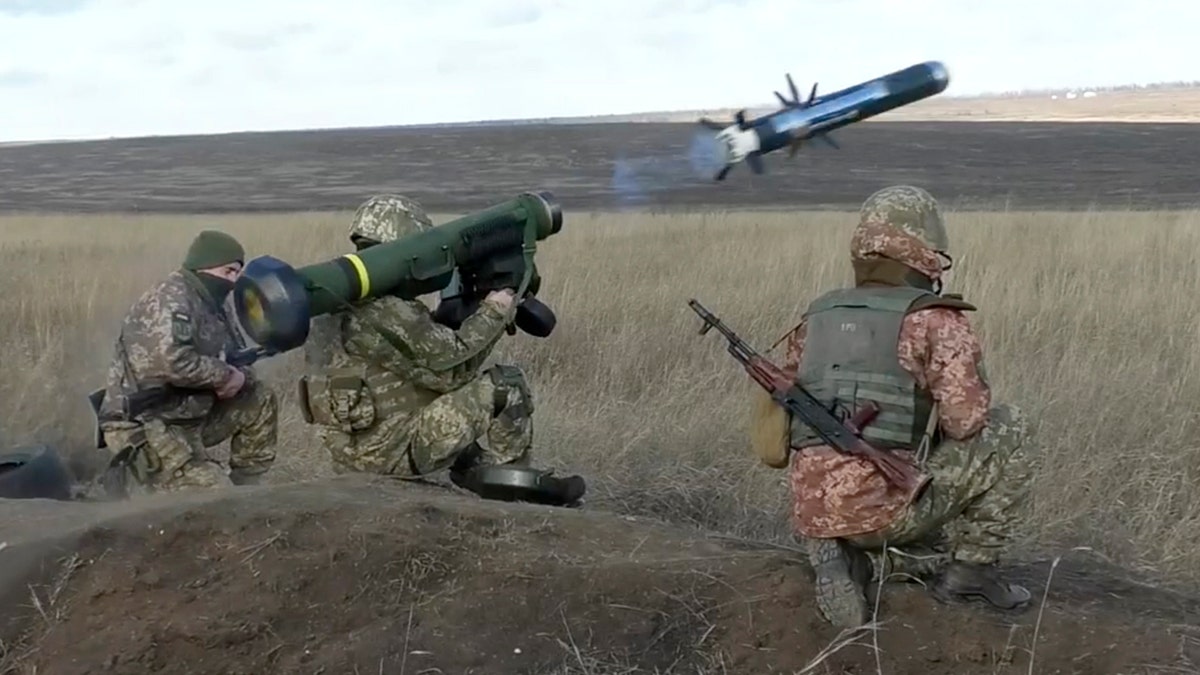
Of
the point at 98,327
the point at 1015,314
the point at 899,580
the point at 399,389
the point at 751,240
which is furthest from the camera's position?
the point at 751,240

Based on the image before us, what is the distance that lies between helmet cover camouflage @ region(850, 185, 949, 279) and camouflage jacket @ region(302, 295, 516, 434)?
1978 mm

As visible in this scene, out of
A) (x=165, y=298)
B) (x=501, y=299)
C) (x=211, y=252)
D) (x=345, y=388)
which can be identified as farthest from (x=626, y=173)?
(x=165, y=298)

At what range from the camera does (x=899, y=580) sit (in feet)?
13.6

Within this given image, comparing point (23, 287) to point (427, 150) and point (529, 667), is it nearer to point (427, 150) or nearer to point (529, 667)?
point (529, 667)

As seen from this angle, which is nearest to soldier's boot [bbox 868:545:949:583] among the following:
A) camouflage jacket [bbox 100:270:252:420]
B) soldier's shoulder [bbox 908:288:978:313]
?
soldier's shoulder [bbox 908:288:978:313]

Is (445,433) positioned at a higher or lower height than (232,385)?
lower

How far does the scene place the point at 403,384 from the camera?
221 inches

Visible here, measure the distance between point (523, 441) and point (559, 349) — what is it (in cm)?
269

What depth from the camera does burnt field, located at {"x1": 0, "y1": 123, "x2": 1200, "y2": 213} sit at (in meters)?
22.6

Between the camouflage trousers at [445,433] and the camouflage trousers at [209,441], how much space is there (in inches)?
23.2

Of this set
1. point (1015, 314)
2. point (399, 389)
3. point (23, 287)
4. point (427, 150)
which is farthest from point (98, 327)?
point (427, 150)

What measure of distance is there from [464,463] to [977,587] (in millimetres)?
2472

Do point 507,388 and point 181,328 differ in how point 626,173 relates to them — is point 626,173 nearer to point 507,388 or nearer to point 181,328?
point 507,388

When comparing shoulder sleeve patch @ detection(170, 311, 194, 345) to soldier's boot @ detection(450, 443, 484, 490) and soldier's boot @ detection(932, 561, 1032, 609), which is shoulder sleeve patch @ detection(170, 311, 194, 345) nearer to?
soldier's boot @ detection(450, 443, 484, 490)
